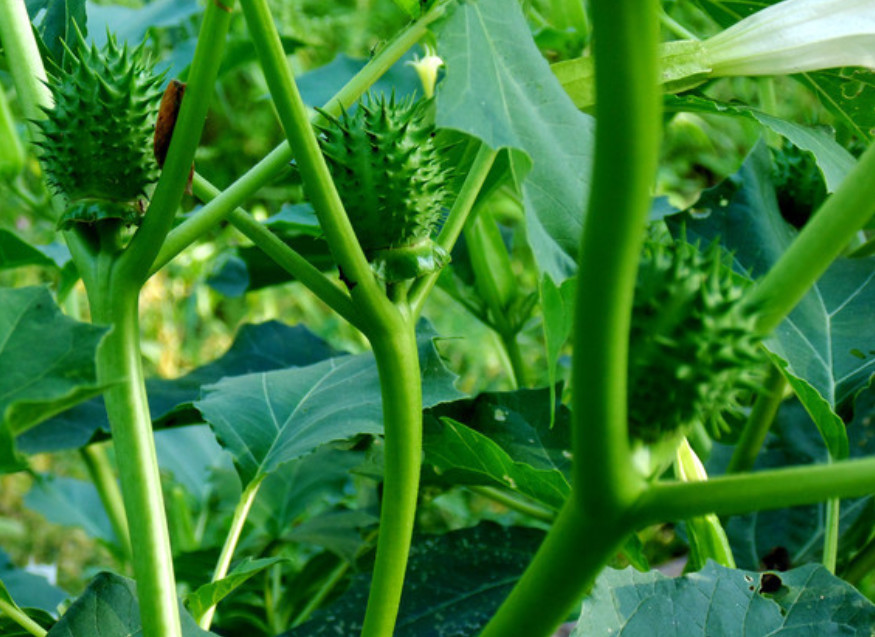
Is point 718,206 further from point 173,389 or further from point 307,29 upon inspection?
point 307,29

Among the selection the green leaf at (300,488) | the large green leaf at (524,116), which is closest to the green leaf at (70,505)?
the green leaf at (300,488)

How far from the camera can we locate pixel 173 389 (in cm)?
81

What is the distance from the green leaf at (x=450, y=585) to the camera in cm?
67

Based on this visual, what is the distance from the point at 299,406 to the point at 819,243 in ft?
1.32

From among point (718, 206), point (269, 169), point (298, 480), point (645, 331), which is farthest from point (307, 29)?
point (645, 331)

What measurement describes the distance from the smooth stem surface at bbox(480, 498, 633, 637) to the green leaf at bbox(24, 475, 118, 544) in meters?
0.86

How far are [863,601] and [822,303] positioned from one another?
0.81ft

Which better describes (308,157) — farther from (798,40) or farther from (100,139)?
(798,40)

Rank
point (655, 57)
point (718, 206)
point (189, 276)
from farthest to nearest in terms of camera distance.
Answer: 1. point (189, 276)
2. point (718, 206)
3. point (655, 57)

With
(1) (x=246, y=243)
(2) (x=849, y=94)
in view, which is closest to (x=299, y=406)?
(2) (x=849, y=94)

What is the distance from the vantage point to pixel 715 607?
512 mm

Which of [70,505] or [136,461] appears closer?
Answer: [136,461]

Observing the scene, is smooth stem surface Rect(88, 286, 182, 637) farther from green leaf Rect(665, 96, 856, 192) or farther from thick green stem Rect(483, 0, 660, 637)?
green leaf Rect(665, 96, 856, 192)

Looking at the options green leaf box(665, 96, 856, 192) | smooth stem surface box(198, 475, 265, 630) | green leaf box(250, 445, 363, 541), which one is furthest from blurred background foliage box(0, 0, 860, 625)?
smooth stem surface box(198, 475, 265, 630)
